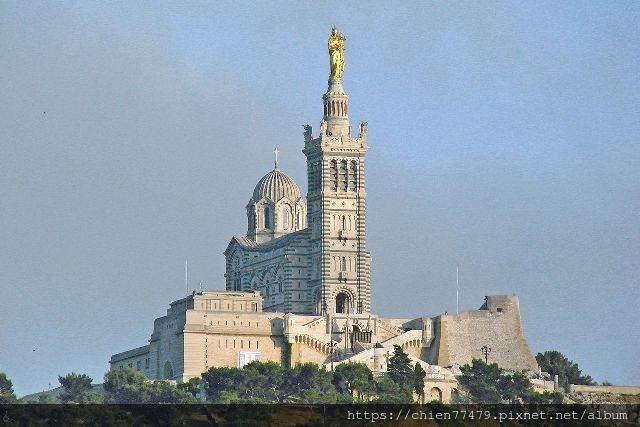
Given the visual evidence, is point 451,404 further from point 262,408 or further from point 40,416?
point 40,416

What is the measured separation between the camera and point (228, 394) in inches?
7820

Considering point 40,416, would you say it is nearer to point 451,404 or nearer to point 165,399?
point 165,399

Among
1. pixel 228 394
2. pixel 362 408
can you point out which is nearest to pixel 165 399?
pixel 228 394

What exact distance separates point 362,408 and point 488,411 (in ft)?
42.5

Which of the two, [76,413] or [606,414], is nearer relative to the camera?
[76,413]

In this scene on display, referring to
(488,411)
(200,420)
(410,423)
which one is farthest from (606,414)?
(200,420)

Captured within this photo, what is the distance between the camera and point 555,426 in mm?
185250

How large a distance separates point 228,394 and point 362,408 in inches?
617

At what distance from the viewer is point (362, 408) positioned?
7323 inches

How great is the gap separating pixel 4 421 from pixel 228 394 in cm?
2685

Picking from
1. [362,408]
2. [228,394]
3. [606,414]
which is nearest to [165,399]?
[228,394]

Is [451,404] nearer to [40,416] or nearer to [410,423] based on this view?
[410,423]

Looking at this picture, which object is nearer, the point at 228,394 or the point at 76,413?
the point at 76,413

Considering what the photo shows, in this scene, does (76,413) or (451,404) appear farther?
(451,404)
